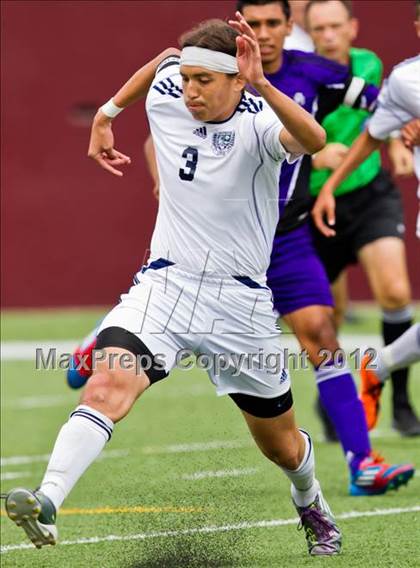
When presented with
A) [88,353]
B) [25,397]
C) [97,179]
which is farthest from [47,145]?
[88,353]

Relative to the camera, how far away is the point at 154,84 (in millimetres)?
4934

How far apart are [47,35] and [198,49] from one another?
11471mm

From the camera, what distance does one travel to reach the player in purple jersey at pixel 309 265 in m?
6.16

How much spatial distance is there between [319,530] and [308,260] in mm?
1671

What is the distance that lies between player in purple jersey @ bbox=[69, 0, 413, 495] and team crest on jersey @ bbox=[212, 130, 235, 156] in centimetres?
151

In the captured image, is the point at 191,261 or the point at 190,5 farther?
the point at 190,5

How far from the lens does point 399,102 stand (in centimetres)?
606

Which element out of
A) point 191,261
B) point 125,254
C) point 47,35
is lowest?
point 125,254

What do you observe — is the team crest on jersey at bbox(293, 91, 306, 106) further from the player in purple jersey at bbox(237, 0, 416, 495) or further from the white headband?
the white headband

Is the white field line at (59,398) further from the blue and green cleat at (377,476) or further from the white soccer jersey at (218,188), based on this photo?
the white soccer jersey at (218,188)

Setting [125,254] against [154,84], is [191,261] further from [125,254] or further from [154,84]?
[125,254]

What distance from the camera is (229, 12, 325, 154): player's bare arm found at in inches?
170

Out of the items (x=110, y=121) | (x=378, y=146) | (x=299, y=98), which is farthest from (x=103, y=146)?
(x=378, y=146)

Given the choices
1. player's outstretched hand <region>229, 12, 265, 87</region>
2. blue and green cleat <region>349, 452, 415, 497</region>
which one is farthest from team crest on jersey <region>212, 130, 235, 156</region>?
blue and green cleat <region>349, 452, 415, 497</region>
